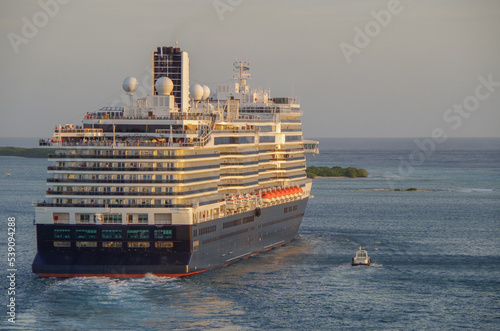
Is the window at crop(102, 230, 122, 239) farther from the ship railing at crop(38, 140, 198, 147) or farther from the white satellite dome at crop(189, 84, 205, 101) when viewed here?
the white satellite dome at crop(189, 84, 205, 101)

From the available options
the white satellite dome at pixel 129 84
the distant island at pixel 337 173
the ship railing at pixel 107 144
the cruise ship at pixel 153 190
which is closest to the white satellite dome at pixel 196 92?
the cruise ship at pixel 153 190

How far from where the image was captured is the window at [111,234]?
6338cm

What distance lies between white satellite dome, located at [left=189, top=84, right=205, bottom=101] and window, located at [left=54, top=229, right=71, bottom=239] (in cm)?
2040

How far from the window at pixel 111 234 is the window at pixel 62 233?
7.89 ft

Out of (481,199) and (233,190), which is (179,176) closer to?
(233,190)

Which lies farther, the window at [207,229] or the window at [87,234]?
the window at [207,229]

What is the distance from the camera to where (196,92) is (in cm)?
7931

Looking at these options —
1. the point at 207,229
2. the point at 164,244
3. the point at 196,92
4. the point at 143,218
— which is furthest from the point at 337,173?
the point at 164,244

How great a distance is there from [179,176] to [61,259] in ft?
32.5

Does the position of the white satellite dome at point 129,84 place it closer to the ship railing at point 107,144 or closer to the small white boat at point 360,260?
the ship railing at point 107,144

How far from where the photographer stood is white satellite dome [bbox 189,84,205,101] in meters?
79.2

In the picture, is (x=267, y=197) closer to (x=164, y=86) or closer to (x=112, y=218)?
(x=164, y=86)

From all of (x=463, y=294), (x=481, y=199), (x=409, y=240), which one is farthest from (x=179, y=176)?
(x=481, y=199)

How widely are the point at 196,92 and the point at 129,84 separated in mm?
8292
